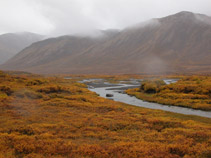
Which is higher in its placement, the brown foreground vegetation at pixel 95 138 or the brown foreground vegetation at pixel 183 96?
the brown foreground vegetation at pixel 183 96

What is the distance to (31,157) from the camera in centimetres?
1348

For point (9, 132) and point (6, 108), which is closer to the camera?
point (9, 132)

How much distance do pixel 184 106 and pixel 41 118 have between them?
27029mm

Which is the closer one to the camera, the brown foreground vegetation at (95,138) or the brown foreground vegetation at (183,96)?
the brown foreground vegetation at (95,138)

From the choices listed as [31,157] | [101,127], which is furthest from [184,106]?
[31,157]

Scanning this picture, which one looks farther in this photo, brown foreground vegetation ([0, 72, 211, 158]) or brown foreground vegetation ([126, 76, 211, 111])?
brown foreground vegetation ([126, 76, 211, 111])

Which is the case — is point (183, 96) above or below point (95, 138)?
above

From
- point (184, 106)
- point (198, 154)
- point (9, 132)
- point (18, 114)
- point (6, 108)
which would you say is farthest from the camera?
point (184, 106)

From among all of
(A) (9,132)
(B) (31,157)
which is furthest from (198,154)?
(A) (9,132)

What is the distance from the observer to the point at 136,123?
22.8m

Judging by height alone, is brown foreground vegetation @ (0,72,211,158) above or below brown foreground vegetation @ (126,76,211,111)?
below

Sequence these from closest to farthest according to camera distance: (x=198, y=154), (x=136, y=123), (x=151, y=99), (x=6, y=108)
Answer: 1. (x=198, y=154)
2. (x=136, y=123)
3. (x=6, y=108)
4. (x=151, y=99)

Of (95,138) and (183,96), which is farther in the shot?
(183,96)

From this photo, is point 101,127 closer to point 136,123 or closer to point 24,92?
point 136,123
